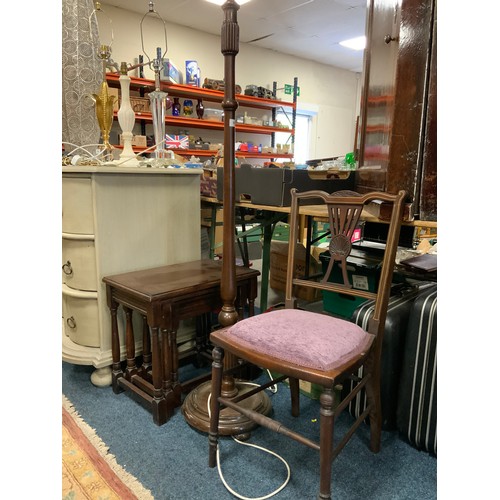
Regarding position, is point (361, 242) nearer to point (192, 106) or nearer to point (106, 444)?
point (106, 444)

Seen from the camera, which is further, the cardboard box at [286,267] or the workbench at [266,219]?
the cardboard box at [286,267]

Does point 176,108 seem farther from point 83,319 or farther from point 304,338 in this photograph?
point 304,338

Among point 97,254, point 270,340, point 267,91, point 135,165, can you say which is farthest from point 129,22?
point 270,340

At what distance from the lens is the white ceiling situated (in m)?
3.95

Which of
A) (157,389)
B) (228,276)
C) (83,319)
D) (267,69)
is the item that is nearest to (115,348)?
(83,319)

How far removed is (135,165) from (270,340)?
1115mm

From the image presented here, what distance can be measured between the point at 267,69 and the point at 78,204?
4670 mm

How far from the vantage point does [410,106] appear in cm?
121

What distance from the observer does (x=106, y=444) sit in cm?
136

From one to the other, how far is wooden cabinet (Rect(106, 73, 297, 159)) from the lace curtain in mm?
1377

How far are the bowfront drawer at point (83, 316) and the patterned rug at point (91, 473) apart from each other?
0.38m

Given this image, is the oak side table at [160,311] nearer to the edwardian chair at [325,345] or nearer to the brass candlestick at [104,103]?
the edwardian chair at [325,345]

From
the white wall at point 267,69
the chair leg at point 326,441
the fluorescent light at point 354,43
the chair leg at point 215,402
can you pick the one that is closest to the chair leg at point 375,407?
the chair leg at point 326,441

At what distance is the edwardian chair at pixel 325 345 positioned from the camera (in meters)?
0.96
